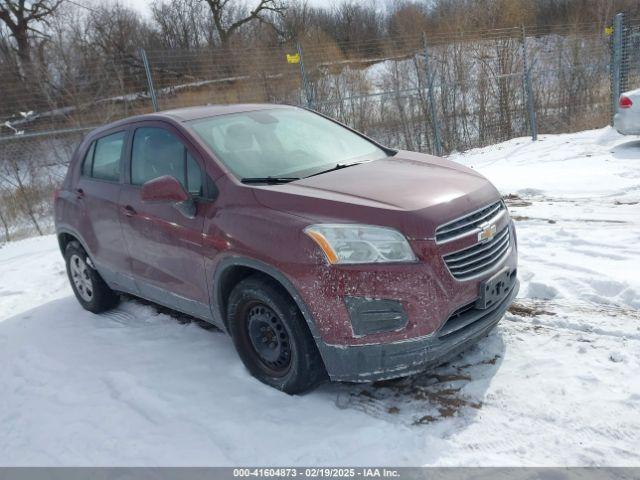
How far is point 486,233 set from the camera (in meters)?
2.96

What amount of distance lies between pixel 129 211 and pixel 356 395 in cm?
224

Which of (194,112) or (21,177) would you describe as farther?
(21,177)

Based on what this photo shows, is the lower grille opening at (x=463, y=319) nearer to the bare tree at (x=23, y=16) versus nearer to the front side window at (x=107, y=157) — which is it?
the front side window at (x=107, y=157)

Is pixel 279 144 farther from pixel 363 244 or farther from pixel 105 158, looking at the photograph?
pixel 105 158

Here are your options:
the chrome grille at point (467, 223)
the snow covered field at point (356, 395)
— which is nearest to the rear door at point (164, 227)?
the snow covered field at point (356, 395)

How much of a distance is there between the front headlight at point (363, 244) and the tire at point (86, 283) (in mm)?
2954

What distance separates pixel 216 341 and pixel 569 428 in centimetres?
251

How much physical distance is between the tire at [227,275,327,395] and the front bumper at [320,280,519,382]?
16 centimetres

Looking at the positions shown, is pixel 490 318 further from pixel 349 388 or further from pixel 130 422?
pixel 130 422

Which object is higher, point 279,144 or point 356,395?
point 279,144

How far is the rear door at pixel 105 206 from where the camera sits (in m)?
4.21

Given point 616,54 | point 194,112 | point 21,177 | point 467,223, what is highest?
point 194,112

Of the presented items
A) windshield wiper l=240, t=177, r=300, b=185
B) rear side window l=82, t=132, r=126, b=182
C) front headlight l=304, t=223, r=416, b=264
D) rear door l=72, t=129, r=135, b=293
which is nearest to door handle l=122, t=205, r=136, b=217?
rear door l=72, t=129, r=135, b=293

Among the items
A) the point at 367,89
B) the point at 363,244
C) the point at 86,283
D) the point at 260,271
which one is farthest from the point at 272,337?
the point at 367,89
